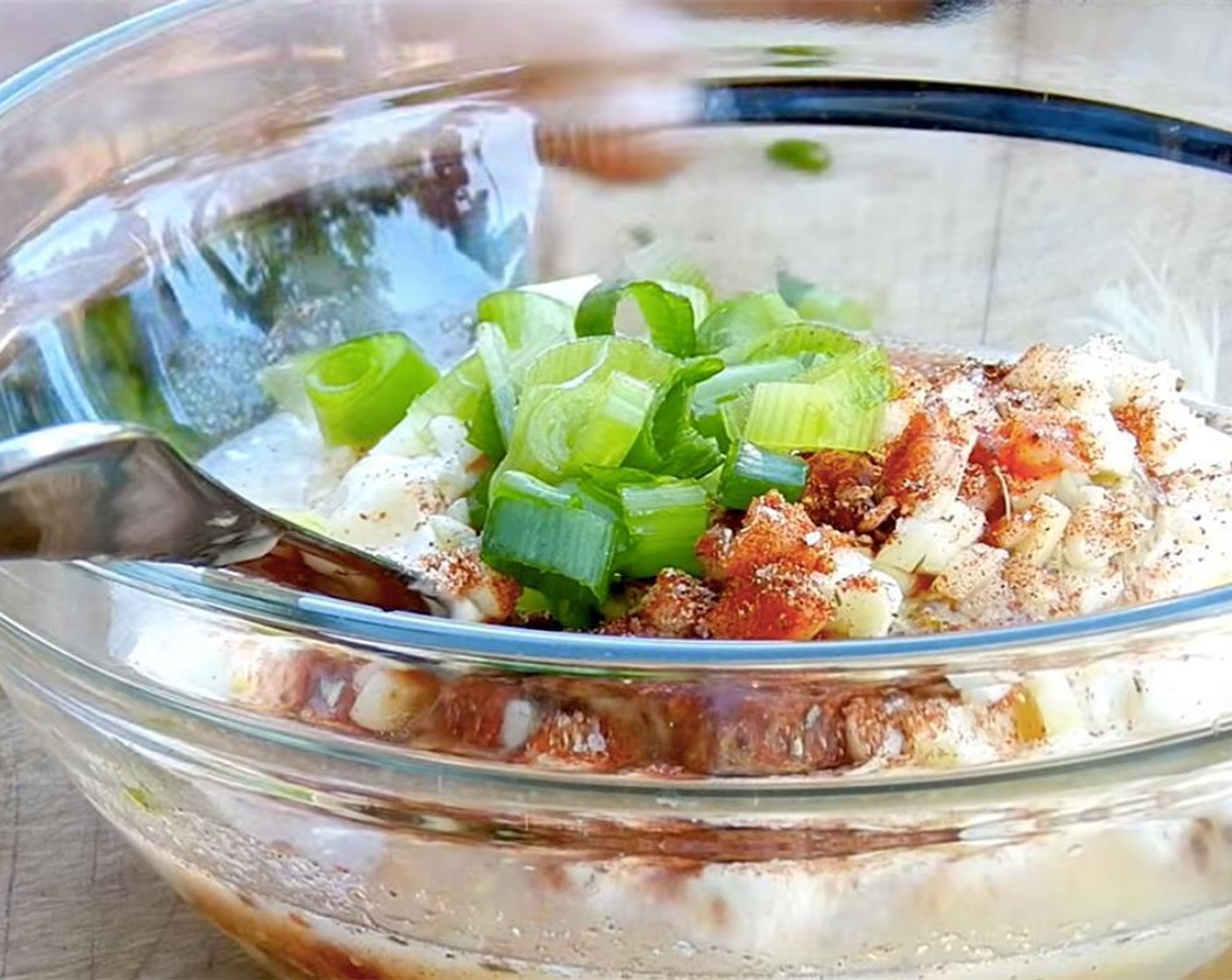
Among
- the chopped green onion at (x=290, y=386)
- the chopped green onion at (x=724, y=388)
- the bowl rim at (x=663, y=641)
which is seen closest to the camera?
the bowl rim at (x=663, y=641)

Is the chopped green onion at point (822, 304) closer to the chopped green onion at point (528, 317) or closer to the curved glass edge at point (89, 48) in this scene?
the chopped green onion at point (528, 317)

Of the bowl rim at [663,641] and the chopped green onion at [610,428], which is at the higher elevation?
the bowl rim at [663,641]

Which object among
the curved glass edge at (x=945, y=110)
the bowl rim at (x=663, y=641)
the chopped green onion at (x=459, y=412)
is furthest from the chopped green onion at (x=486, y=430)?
the curved glass edge at (x=945, y=110)

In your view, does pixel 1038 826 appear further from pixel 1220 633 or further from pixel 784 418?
pixel 784 418

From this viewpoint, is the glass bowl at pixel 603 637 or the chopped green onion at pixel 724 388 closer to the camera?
the glass bowl at pixel 603 637

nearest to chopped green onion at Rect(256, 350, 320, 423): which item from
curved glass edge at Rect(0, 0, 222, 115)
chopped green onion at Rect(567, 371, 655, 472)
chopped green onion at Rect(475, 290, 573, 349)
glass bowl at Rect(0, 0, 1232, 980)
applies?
glass bowl at Rect(0, 0, 1232, 980)

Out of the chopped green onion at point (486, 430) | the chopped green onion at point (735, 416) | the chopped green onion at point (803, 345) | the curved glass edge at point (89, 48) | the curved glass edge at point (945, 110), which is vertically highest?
the curved glass edge at point (89, 48)

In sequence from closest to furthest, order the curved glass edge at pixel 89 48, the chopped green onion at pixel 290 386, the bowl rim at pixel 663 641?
1. the bowl rim at pixel 663 641
2. the curved glass edge at pixel 89 48
3. the chopped green onion at pixel 290 386

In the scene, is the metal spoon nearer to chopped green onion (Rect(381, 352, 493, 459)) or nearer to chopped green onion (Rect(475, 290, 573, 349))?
chopped green onion (Rect(381, 352, 493, 459))
